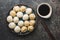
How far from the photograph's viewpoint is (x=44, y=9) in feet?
3.79

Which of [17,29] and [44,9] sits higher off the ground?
[44,9]

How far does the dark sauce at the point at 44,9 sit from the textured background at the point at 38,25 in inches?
1.8

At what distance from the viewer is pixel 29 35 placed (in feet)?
3.87

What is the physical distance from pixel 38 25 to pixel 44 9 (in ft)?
0.34

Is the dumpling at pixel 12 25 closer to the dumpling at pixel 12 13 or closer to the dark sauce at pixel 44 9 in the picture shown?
the dumpling at pixel 12 13

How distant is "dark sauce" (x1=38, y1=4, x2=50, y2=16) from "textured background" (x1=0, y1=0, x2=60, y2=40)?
0.05 m

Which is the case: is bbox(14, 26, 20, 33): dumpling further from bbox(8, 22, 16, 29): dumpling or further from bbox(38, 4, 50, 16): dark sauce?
bbox(38, 4, 50, 16): dark sauce

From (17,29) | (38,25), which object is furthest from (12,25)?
(38,25)

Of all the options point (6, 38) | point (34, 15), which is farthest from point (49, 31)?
point (6, 38)

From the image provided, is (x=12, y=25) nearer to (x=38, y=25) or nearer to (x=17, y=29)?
(x=17, y=29)

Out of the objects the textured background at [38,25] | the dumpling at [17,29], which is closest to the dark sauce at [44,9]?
the textured background at [38,25]

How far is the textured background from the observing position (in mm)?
1179

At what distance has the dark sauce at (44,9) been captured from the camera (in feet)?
3.79

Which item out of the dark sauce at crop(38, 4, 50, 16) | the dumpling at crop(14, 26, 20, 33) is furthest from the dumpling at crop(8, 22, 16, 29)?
the dark sauce at crop(38, 4, 50, 16)
